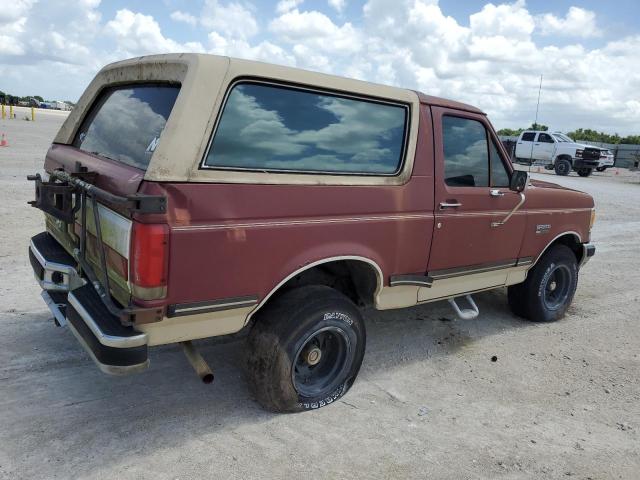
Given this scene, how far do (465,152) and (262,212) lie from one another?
6.51 feet

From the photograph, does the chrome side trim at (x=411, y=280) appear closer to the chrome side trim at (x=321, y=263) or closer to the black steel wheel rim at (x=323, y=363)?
the chrome side trim at (x=321, y=263)

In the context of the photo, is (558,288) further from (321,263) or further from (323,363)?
(321,263)

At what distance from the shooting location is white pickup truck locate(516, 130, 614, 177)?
24.7m

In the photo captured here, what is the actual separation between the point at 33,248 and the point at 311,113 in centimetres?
233

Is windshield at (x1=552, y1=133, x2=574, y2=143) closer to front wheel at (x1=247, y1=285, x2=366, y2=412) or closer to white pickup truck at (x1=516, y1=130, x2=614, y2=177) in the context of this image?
white pickup truck at (x1=516, y1=130, x2=614, y2=177)

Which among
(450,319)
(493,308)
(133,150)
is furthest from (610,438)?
(133,150)

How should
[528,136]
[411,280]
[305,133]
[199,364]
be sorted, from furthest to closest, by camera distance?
[528,136] → [411,280] → [305,133] → [199,364]

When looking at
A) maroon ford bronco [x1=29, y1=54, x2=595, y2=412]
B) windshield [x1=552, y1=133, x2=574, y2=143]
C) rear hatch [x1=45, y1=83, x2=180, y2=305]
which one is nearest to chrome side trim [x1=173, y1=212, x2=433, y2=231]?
maroon ford bronco [x1=29, y1=54, x2=595, y2=412]

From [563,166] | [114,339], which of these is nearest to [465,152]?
[114,339]

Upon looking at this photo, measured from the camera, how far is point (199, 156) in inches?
107

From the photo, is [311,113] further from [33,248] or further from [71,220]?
[33,248]

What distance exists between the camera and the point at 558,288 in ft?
18.2

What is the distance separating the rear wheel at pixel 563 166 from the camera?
81.0 ft

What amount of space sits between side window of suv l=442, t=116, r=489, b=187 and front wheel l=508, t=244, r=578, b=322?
1.38 metres
